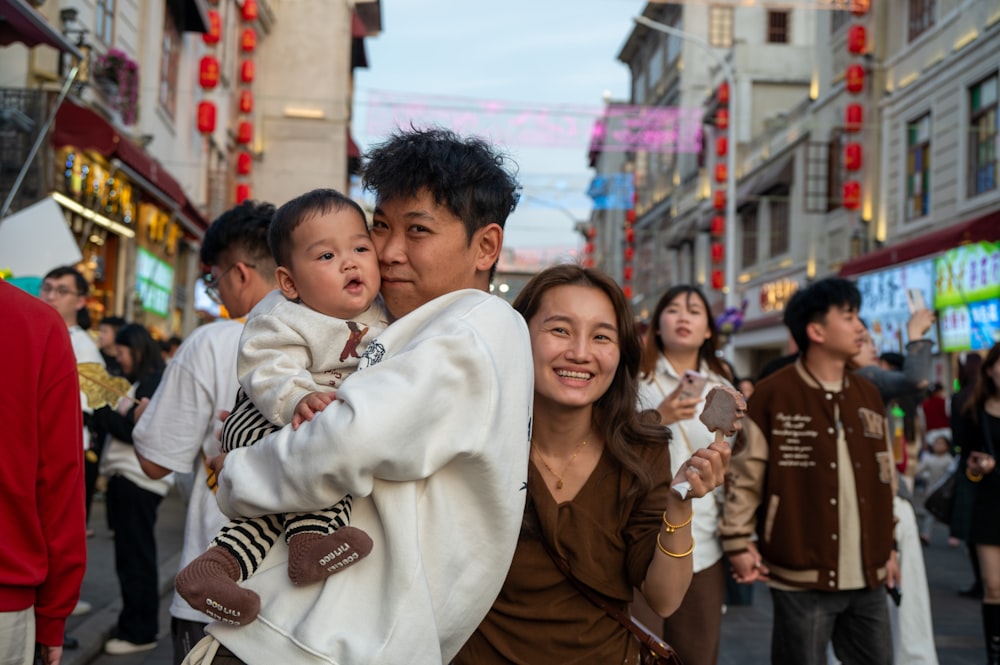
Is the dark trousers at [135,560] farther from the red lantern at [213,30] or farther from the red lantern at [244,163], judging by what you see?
the red lantern at [244,163]

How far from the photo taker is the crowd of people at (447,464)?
2.06 m

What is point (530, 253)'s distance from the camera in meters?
30.8

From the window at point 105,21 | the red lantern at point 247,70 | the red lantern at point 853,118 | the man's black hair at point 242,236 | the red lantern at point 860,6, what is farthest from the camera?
the red lantern at point 247,70

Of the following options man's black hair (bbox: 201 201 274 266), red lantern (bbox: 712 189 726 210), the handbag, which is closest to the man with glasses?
man's black hair (bbox: 201 201 274 266)

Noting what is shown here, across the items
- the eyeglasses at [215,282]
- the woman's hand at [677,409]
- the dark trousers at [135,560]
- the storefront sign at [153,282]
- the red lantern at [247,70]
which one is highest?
the red lantern at [247,70]

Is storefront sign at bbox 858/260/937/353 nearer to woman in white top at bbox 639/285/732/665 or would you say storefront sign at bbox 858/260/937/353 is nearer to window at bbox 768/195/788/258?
window at bbox 768/195/788/258

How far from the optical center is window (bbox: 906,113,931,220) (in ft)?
71.4

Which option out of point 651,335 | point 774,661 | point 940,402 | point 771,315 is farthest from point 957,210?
point 774,661

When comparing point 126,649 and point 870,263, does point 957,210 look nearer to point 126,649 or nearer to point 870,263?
point 870,263

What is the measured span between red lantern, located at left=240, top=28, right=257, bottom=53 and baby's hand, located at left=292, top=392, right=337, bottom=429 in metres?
28.9

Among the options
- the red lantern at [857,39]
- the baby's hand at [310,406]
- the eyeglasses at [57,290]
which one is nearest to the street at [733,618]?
the eyeglasses at [57,290]

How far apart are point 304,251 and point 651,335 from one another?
4138 millimetres

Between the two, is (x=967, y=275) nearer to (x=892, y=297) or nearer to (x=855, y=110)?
(x=892, y=297)

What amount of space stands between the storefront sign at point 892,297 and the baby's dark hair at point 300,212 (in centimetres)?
1845
